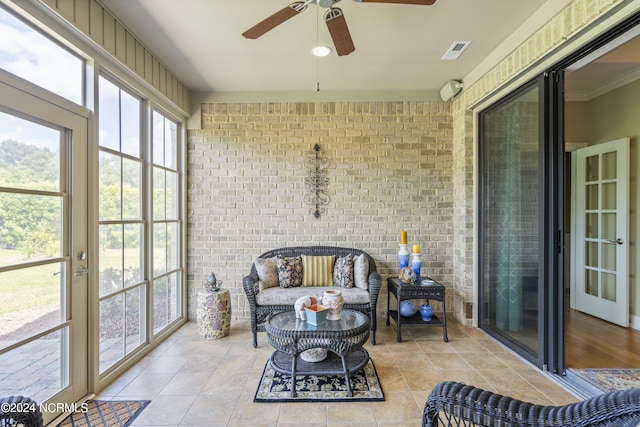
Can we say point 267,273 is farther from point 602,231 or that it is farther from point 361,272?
point 602,231

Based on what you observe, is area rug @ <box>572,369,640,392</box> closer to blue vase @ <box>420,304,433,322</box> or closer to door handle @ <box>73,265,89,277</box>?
blue vase @ <box>420,304,433,322</box>

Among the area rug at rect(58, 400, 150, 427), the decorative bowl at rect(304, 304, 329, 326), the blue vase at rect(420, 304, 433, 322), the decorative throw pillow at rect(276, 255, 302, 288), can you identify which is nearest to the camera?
the area rug at rect(58, 400, 150, 427)

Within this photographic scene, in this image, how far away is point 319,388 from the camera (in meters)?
2.33

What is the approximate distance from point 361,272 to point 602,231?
299cm

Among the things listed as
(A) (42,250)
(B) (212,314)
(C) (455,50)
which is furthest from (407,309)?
(A) (42,250)

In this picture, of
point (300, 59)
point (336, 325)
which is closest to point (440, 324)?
point (336, 325)

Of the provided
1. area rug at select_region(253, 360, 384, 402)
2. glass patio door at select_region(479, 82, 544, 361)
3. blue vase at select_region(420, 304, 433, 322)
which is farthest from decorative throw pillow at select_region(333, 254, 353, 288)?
glass patio door at select_region(479, 82, 544, 361)

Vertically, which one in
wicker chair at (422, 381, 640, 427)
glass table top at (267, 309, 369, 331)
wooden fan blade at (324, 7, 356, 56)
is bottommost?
glass table top at (267, 309, 369, 331)

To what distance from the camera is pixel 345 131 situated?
4.01 meters

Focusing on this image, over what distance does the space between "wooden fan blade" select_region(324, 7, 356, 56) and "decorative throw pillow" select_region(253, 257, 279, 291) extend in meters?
2.36

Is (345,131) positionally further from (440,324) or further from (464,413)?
(464,413)

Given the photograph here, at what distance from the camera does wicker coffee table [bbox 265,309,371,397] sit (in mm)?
2336

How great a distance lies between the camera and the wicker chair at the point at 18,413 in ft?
3.87

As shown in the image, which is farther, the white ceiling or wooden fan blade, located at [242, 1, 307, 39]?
the white ceiling
